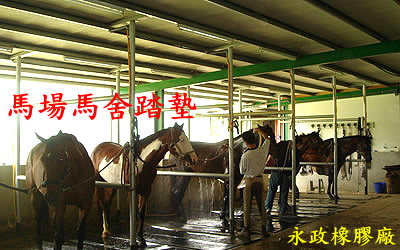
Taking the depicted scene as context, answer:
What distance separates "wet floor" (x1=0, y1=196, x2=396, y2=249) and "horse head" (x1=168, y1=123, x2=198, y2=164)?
4.02 ft

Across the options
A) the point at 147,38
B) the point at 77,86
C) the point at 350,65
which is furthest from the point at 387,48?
the point at 77,86

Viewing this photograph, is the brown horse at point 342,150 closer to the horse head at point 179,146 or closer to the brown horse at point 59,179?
the horse head at point 179,146

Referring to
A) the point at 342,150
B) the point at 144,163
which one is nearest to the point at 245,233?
the point at 144,163

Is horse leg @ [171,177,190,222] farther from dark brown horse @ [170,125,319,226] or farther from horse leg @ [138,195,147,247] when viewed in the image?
horse leg @ [138,195,147,247]

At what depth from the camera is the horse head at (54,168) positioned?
455 cm

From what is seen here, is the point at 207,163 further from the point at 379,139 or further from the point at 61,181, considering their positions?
the point at 379,139

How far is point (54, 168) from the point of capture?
4.58 metres

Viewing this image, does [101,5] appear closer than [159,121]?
Yes

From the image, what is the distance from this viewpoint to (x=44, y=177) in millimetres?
4617

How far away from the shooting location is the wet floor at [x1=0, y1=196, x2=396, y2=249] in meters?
5.78

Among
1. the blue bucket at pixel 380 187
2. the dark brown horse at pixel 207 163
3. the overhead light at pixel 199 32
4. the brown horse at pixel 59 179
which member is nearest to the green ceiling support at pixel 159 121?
the dark brown horse at pixel 207 163

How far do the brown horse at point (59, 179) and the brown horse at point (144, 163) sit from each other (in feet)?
2.74

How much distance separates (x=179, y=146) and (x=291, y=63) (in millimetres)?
3003

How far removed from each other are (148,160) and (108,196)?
1.14 metres
